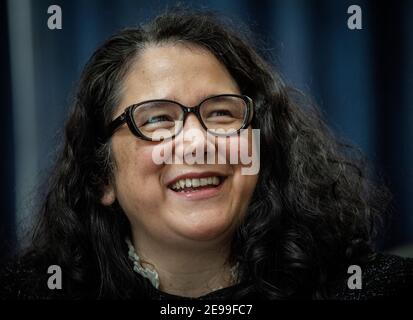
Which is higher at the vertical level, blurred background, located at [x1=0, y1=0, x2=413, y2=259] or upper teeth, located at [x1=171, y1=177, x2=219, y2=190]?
blurred background, located at [x1=0, y1=0, x2=413, y2=259]

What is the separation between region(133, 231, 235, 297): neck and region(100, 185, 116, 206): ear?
4.4 inches

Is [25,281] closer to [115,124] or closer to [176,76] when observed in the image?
[115,124]

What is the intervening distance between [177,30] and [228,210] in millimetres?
399

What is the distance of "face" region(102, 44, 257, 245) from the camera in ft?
3.81

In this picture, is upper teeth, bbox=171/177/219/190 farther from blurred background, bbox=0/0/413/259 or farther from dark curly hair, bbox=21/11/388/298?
blurred background, bbox=0/0/413/259

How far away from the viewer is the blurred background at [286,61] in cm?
126

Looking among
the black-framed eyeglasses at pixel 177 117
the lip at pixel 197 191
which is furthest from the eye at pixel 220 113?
the lip at pixel 197 191

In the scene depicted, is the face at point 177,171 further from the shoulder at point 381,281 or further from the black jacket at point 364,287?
the shoulder at point 381,281

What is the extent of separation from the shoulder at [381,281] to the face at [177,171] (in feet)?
0.94

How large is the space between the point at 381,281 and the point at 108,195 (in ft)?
2.03

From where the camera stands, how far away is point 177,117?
3.79 ft

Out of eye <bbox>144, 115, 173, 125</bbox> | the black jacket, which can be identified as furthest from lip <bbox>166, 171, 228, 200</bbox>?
the black jacket

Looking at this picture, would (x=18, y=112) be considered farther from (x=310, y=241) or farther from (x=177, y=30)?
(x=310, y=241)
